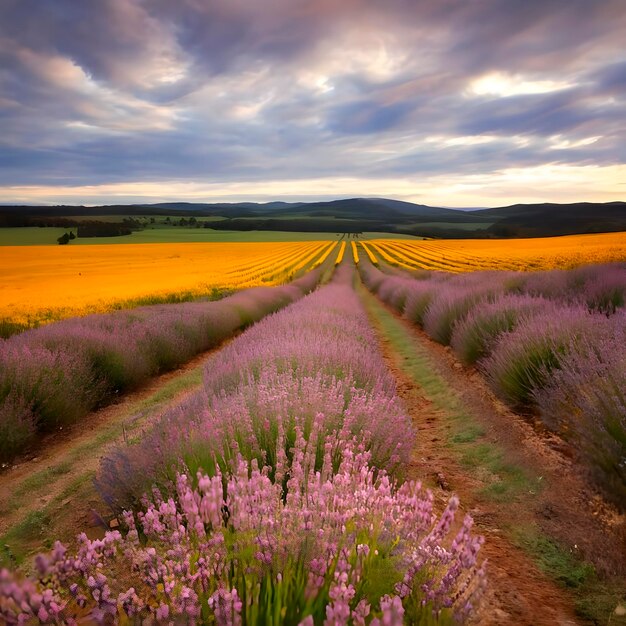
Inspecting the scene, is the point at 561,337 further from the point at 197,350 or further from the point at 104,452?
the point at 197,350

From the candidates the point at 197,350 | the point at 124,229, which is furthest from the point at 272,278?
the point at 124,229

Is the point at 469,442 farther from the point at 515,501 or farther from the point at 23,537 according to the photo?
the point at 23,537

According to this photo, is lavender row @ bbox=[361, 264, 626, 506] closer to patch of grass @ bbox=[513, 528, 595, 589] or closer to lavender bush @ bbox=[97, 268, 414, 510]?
patch of grass @ bbox=[513, 528, 595, 589]

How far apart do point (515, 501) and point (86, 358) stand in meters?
6.45

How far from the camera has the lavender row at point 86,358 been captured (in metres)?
5.61

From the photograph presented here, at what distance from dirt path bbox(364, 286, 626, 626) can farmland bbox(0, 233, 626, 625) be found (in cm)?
2

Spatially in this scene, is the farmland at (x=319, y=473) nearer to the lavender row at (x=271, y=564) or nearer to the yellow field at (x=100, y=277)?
the lavender row at (x=271, y=564)

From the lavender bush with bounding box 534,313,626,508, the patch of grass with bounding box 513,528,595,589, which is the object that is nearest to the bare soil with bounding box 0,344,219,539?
the patch of grass with bounding box 513,528,595,589

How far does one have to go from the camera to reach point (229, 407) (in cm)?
337

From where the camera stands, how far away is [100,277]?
79.6 ft

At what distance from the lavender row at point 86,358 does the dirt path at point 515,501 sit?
4624mm

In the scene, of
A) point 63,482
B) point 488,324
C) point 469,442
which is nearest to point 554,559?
point 469,442

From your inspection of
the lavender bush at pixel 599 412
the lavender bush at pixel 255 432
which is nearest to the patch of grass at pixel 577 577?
the lavender bush at pixel 599 412

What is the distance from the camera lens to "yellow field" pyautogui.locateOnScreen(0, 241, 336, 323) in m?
14.7
